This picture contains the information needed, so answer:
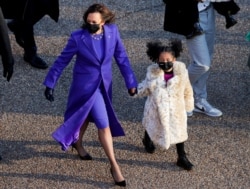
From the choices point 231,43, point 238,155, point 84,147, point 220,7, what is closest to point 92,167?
point 84,147

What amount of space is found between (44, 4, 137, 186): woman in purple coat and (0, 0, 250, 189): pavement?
0.31 meters

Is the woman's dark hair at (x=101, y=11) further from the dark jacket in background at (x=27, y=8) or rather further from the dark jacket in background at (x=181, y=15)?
the dark jacket in background at (x=27, y=8)

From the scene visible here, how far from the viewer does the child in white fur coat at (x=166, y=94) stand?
5363 mm

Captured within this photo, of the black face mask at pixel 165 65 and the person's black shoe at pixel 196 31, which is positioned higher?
the person's black shoe at pixel 196 31

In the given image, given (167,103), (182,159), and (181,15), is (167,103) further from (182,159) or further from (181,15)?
(181,15)

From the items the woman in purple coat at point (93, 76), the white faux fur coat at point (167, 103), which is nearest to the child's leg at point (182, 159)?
the white faux fur coat at point (167, 103)

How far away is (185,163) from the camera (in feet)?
18.5

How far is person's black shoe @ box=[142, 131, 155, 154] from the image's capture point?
5.81 meters

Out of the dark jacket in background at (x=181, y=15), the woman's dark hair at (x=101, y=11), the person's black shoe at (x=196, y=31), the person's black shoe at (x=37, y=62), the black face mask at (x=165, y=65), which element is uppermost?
the woman's dark hair at (x=101, y=11)

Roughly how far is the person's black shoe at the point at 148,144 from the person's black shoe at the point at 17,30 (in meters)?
2.36

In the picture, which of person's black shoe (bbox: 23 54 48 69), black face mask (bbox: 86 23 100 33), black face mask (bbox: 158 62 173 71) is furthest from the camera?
person's black shoe (bbox: 23 54 48 69)

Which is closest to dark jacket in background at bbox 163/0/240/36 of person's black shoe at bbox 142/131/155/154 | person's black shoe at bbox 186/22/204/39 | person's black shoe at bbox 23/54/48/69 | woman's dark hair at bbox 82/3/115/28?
person's black shoe at bbox 186/22/204/39

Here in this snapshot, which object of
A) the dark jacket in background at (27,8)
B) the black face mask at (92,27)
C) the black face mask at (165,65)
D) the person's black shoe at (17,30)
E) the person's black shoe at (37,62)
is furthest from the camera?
the person's black shoe at (17,30)

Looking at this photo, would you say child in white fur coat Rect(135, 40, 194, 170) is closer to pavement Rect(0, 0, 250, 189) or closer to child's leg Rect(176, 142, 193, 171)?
child's leg Rect(176, 142, 193, 171)
